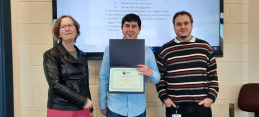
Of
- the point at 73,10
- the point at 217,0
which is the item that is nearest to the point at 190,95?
the point at 217,0

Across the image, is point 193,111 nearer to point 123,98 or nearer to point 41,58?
point 123,98

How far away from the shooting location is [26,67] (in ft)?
7.25

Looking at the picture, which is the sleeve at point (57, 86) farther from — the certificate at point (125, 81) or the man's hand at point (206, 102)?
the man's hand at point (206, 102)

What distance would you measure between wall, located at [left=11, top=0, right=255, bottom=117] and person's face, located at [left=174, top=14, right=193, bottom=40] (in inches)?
32.7

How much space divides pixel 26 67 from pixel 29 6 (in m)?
0.72

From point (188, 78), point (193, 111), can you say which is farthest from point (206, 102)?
A: point (188, 78)

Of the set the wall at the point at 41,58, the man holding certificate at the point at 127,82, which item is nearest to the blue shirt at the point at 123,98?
the man holding certificate at the point at 127,82

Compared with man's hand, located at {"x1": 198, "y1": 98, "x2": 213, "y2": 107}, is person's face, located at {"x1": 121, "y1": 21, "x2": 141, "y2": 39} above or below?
above

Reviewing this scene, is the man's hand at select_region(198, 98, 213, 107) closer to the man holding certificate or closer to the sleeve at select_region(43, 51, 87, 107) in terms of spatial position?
the man holding certificate

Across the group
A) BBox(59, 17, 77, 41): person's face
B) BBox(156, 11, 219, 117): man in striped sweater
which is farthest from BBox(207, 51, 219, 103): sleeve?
BBox(59, 17, 77, 41): person's face

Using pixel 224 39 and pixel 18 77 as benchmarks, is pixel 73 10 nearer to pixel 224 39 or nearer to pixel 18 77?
pixel 18 77

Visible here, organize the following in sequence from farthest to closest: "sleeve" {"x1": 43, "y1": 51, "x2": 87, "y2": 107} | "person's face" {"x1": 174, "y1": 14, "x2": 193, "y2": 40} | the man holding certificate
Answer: "person's face" {"x1": 174, "y1": 14, "x2": 193, "y2": 40}, the man holding certificate, "sleeve" {"x1": 43, "y1": 51, "x2": 87, "y2": 107}

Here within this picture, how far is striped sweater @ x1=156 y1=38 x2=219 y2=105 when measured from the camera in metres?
1.62

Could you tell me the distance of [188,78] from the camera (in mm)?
1622
